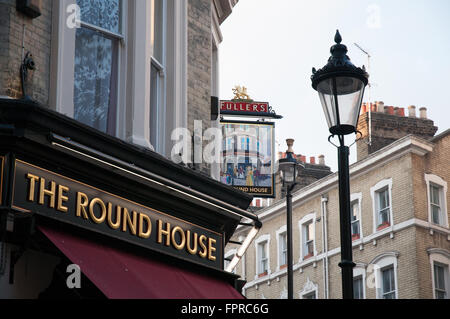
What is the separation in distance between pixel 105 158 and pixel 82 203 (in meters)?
0.59

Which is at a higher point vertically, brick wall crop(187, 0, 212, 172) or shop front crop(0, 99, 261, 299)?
brick wall crop(187, 0, 212, 172)

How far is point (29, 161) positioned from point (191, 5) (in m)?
5.39

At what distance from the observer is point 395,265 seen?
3619 centimetres

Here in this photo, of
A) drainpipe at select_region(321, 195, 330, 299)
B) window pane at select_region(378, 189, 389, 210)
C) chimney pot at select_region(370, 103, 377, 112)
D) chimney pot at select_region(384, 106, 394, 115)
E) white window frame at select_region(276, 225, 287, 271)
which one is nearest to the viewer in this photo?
window pane at select_region(378, 189, 389, 210)

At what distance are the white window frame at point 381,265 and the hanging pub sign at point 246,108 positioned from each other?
747 inches

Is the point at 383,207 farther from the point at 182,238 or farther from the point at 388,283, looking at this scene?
the point at 182,238

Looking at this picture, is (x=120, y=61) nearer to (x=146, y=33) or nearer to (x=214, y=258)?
(x=146, y=33)

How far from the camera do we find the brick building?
3597 centimetres

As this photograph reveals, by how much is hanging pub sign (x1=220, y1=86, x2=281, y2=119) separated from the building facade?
5068 millimetres

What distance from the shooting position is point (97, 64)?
11344 mm

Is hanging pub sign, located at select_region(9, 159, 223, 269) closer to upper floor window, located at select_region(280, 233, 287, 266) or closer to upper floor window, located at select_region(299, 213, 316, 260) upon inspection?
upper floor window, located at select_region(299, 213, 316, 260)

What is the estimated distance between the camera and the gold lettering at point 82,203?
988 cm

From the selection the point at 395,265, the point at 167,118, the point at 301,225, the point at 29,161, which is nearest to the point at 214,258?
the point at 167,118

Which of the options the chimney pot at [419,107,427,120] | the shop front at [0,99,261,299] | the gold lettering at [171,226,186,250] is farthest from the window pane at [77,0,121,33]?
the chimney pot at [419,107,427,120]
